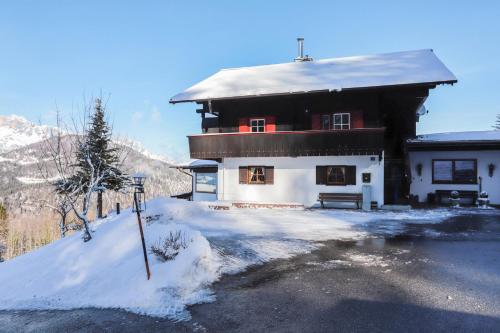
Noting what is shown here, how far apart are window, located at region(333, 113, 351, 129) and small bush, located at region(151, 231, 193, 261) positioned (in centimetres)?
1265

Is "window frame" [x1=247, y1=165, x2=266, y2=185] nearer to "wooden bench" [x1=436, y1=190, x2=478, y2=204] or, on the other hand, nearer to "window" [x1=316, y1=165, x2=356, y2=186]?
"window" [x1=316, y1=165, x2=356, y2=186]

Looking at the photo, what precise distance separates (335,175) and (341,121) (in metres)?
3.07

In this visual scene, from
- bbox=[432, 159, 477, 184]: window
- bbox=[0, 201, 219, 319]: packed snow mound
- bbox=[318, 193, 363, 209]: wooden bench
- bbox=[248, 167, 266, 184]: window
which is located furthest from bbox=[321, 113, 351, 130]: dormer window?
bbox=[0, 201, 219, 319]: packed snow mound

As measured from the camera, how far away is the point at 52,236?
55.3m

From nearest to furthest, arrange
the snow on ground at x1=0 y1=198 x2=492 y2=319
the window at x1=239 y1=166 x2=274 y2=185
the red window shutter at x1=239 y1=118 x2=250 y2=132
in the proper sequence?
the snow on ground at x1=0 y1=198 x2=492 y2=319 → the window at x1=239 y1=166 x2=274 y2=185 → the red window shutter at x1=239 y1=118 x2=250 y2=132

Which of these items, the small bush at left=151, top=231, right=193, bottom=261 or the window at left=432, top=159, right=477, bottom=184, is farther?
the window at left=432, top=159, right=477, bottom=184

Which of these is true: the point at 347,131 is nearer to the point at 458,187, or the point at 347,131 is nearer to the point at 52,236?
the point at 458,187

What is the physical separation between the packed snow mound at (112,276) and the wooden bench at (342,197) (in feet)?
34.1

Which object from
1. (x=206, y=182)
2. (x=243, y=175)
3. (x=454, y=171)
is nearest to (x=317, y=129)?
(x=243, y=175)

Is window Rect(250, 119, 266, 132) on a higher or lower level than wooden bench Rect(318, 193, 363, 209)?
higher

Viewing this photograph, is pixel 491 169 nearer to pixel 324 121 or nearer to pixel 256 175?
pixel 324 121

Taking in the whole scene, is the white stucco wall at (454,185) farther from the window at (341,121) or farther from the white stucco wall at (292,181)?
the window at (341,121)

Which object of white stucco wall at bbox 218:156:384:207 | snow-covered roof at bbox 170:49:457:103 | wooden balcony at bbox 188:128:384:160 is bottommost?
white stucco wall at bbox 218:156:384:207

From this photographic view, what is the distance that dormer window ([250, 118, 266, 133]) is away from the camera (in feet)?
64.0
